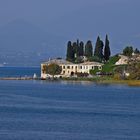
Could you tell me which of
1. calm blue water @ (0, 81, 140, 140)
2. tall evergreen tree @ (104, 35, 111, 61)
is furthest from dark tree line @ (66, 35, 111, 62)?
calm blue water @ (0, 81, 140, 140)

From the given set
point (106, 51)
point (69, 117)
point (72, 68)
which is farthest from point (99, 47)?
point (69, 117)

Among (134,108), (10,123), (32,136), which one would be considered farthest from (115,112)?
(32,136)

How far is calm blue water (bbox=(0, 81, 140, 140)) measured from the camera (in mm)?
47375

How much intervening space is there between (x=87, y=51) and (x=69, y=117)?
84252 mm

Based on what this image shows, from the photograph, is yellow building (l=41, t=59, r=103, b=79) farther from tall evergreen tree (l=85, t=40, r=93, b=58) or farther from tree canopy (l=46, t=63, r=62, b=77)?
tall evergreen tree (l=85, t=40, r=93, b=58)

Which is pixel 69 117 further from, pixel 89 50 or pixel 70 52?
pixel 89 50

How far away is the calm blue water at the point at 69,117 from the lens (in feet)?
155

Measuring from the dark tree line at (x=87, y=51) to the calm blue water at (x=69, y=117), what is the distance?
160ft

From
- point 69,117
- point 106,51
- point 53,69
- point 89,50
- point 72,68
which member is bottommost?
point 69,117

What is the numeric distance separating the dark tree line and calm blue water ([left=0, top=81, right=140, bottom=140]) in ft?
160

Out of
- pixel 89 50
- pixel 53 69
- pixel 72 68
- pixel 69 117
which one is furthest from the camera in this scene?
pixel 89 50

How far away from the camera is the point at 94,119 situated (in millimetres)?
57031

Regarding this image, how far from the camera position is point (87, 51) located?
142000 mm

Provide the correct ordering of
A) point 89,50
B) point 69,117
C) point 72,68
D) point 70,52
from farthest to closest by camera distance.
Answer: point 89,50 < point 70,52 < point 72,68 < point 69,117
